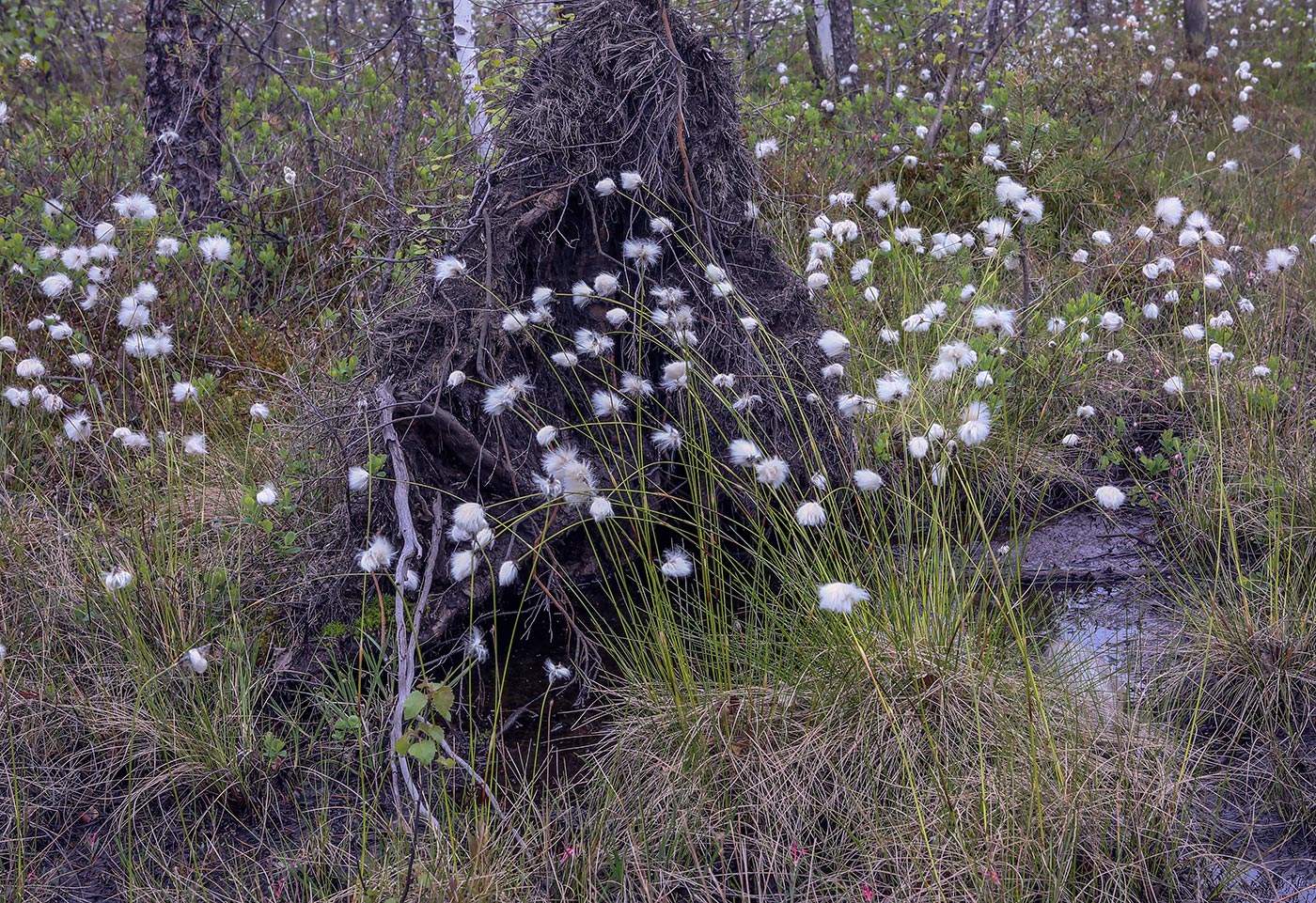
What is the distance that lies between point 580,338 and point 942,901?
166 centimetres

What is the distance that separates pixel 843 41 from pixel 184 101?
5.37m

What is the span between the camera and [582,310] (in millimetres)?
3059

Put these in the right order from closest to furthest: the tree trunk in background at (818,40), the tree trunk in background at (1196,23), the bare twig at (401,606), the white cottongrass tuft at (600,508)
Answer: the bare twig at (401,606) → the white cottongrass tuft at (600,508) → the tree trunk in background at (818,40) → the tree trunk in background at (1196,23)

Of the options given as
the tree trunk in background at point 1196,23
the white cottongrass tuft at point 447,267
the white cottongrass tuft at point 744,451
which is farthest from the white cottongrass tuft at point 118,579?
the tree trunk in background at point 1196,23

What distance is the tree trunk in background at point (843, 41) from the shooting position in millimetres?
7836

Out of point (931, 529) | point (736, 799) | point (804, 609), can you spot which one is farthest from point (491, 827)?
point (931, 529)

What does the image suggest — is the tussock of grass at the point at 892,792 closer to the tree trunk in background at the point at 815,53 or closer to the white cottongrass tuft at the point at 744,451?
the white cottongrass tuft at the point at 744,451

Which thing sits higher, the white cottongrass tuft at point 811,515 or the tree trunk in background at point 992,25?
the tree trunk in background at point 992,25

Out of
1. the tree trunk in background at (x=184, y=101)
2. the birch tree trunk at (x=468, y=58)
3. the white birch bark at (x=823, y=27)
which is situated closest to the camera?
the birch tree trunk at (x=468, y=58)

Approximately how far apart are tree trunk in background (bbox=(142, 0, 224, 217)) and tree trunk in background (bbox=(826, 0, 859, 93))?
196 inches

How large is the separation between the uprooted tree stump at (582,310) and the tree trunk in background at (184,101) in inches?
106

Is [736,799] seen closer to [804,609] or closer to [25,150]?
[804,609]

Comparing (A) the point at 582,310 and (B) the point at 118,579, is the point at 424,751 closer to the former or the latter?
(B) the point at 118,579

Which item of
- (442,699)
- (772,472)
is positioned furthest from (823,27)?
(442,699)
